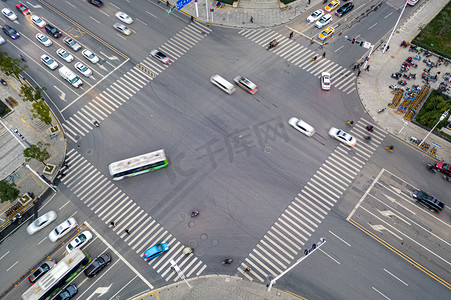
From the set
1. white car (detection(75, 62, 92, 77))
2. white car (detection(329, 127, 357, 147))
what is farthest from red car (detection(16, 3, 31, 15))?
white car (detection(329, 127, 357, 147))

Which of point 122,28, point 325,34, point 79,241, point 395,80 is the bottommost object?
point 79,241

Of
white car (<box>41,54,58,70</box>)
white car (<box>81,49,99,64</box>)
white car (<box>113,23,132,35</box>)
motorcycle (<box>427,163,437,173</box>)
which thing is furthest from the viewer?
white car (<box>113,23,132,35</box>)

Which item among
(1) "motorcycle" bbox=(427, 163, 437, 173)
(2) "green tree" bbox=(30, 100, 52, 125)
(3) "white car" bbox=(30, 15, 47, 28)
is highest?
(1) "motorcycle" bbox=(427, 163, 437, 173)

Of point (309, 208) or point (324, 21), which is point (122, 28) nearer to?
point (324, 21)

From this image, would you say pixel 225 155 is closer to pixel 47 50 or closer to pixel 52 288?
pixel 52 288

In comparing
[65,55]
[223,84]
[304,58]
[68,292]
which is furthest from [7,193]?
[304,58]

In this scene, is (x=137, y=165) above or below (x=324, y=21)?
below

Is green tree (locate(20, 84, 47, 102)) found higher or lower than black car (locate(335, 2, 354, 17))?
lower

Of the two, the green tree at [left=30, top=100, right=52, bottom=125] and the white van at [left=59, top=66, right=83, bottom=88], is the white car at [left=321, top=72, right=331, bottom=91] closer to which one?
the white van at [left=59, top=66, right=83, bottom=88]
